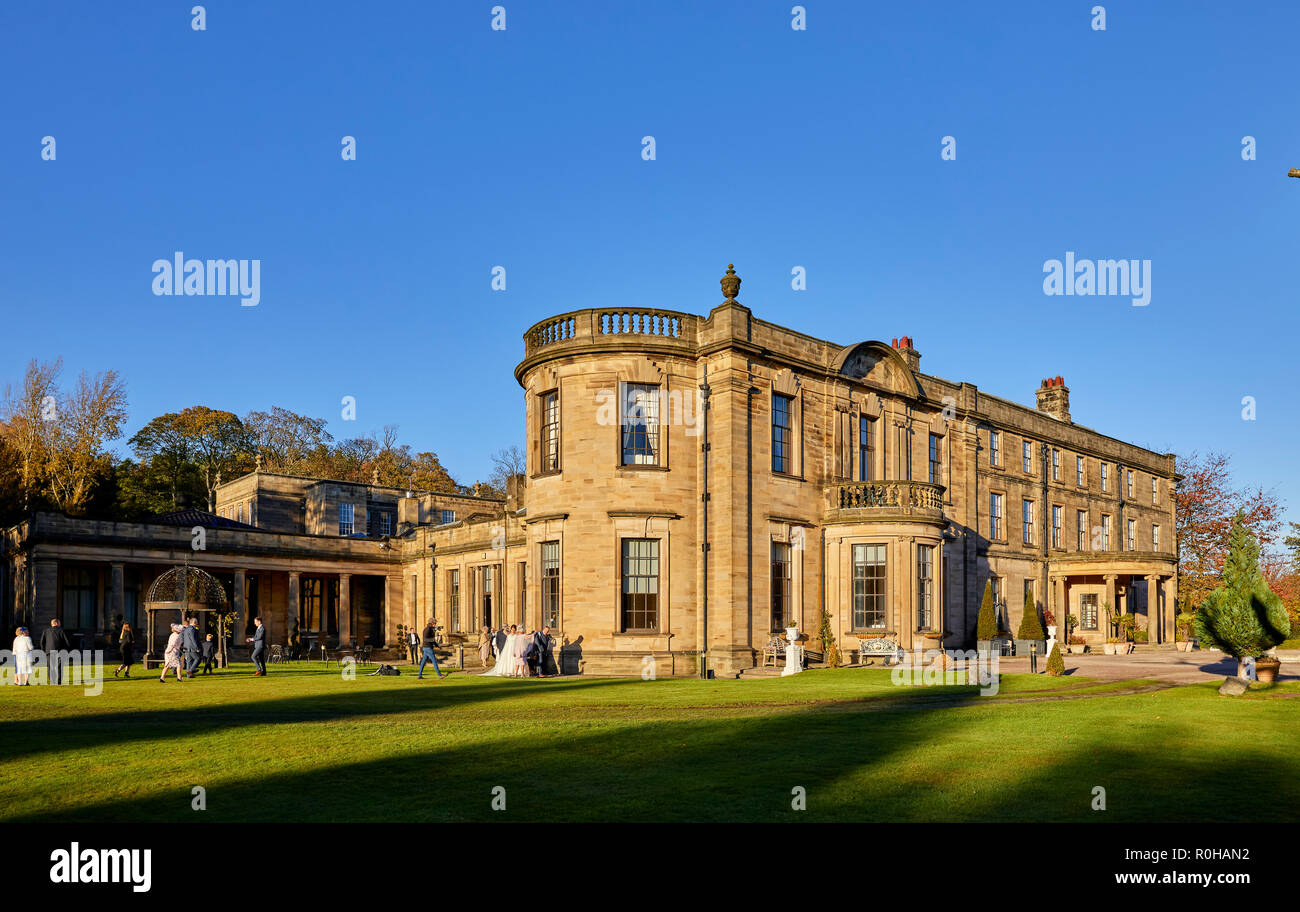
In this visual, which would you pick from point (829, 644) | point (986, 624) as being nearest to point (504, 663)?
point (829, 644)

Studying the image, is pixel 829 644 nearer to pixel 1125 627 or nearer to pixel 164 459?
pixel 1125 627

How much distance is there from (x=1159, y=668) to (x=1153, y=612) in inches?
786

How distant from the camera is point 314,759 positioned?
12.1 m

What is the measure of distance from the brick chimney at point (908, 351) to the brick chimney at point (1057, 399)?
15146 millimetres

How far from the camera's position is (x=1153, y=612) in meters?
45.3

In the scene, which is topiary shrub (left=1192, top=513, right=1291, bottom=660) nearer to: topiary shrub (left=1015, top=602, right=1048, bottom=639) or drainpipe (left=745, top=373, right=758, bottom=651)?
drainpipe (left=745, top=373, right=758, bottom=651)

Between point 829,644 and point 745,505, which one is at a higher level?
point 745,505

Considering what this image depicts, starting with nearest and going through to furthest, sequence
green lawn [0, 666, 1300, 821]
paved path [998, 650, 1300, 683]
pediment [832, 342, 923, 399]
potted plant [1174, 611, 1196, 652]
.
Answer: green lawn [0, 666, 1300, 821], paved path [998, 650, 1300, 683], pediment [832, 342, 923, 399], potted plant [1174, 611, 1196, 652]

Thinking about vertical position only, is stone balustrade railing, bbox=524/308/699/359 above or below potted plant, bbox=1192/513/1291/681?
above

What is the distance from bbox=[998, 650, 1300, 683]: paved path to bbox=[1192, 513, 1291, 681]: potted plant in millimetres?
3570

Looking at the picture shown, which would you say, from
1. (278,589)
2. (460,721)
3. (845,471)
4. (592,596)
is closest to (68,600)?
(278,589)

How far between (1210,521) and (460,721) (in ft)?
195

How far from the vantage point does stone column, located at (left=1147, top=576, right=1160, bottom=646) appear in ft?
146

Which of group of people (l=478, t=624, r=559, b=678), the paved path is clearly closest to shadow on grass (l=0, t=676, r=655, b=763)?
group of people (l=478, t=624, r=559, b=678)
